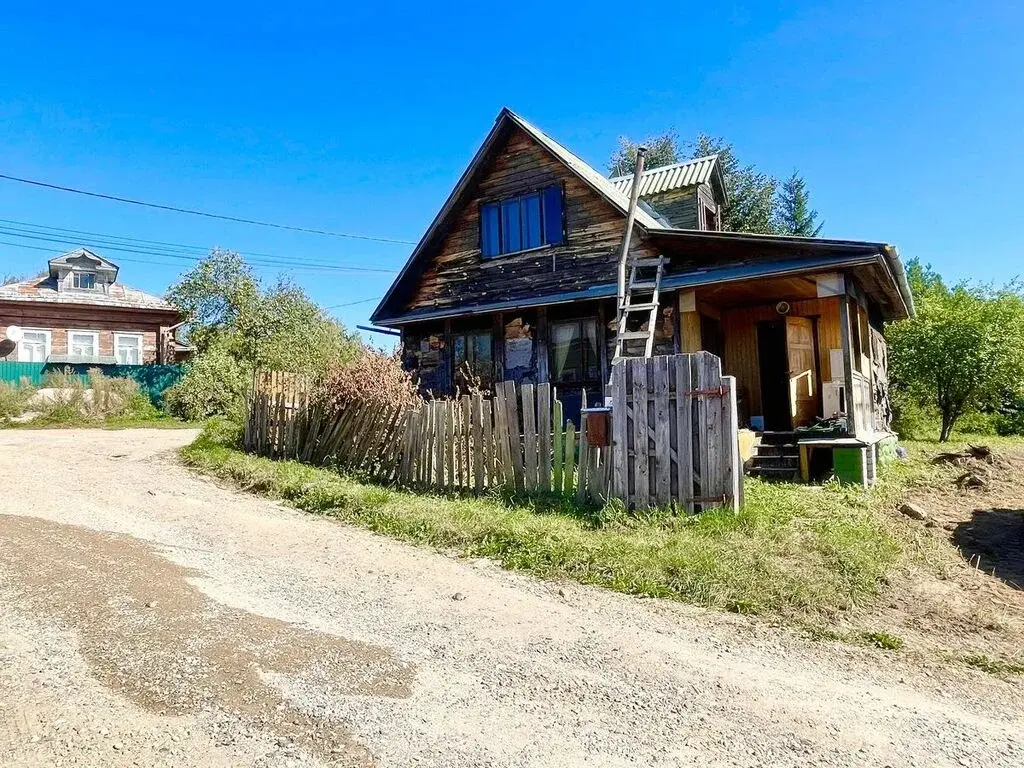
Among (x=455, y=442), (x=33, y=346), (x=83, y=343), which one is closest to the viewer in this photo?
(x=455, y=442)

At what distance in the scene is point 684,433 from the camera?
7.13 m

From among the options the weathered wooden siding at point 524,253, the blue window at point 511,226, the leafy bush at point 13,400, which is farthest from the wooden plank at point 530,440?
the leafy bush at point 13,400

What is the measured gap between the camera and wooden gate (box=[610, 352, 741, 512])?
6.95 metres

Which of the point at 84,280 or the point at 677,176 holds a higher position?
the point at 84,280

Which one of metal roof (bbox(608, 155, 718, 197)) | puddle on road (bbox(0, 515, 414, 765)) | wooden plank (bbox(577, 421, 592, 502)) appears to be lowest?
puddle on road (bbox(0, 515, 414, 765))

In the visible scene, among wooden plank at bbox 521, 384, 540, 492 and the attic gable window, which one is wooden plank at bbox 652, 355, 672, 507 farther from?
the attic gable window

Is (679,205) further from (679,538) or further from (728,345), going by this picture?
(679,538)

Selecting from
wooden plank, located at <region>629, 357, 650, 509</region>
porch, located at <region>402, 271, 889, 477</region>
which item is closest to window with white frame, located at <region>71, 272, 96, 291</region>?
porch, located at <region>402, 271, 889, 477</region>

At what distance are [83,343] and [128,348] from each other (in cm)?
191

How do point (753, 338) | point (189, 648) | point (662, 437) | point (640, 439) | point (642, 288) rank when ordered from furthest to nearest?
1. point (753, 338)
2. point (642, 288)
3. point (640, 439)
4. point (662, 437)
5. point (189, 648)

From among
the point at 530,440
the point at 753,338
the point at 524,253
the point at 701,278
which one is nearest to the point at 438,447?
the point at 530,440

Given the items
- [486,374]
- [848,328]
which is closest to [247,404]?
[486,374]

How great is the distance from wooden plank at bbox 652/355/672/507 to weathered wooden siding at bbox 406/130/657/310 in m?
6.38

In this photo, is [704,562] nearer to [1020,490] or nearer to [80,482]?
[1020,490]
